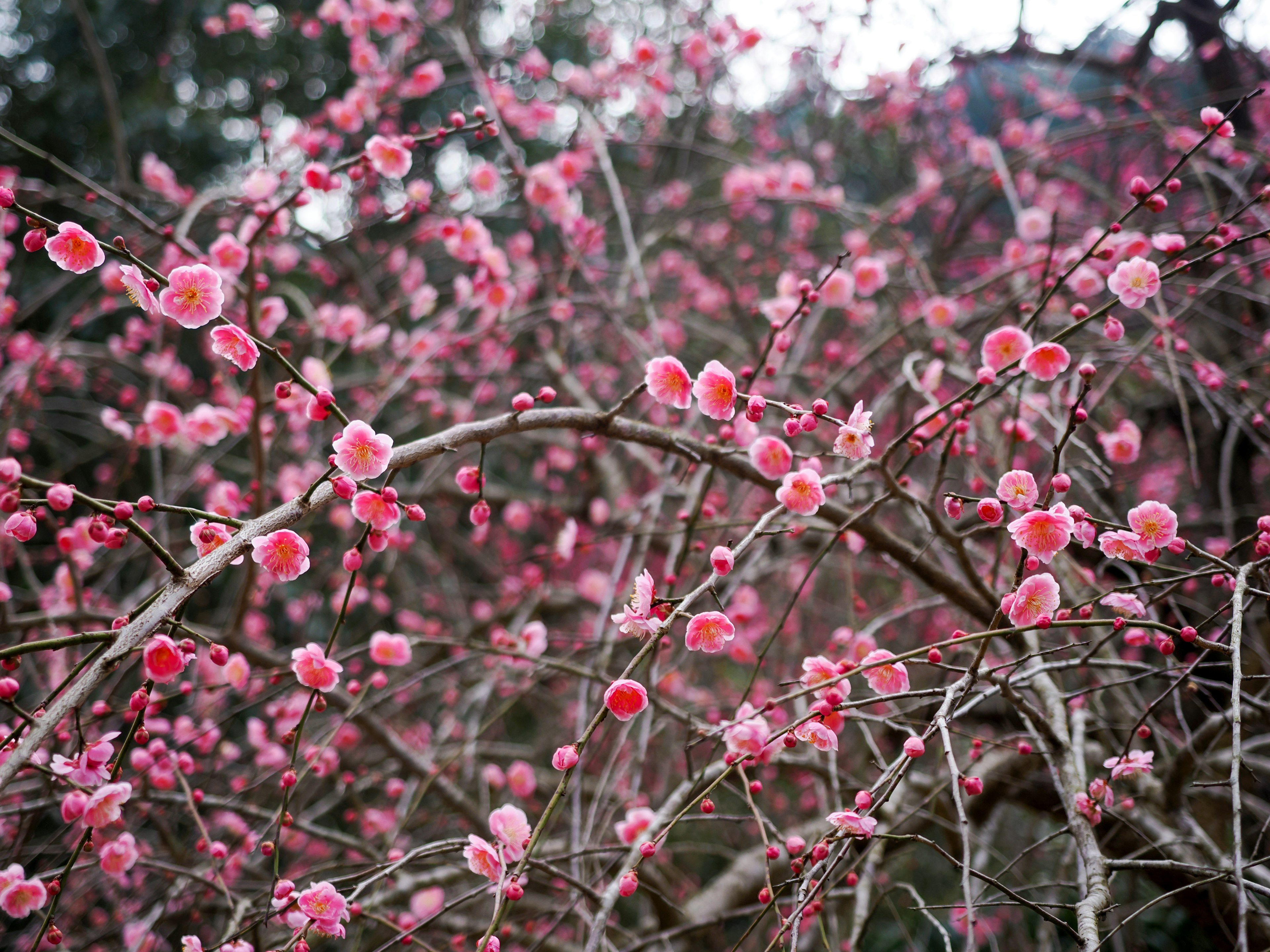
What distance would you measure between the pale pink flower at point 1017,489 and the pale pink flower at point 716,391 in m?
0.34

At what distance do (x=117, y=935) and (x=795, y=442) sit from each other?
7.50 ft

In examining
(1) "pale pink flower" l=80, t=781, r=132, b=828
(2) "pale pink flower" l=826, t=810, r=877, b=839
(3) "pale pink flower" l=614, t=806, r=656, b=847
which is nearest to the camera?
(2) "pale pink flower" l=826, t=810, r=877, b=839

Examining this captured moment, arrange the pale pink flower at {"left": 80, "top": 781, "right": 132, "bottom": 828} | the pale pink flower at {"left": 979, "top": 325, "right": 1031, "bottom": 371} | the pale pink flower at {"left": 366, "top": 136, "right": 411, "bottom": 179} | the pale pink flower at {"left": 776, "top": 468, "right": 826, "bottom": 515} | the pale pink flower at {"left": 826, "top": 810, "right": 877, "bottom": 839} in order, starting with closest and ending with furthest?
1. the pale pink flower at {"left": 826, "top": 810, "right": 877, "bottom": 839}
2. the pale pink flower at {"left": 80, "top": 781, "right": 132, "bottom": 828}
3. the pale pink flower at {"left": 776, "top": 468, "right": 826, "bottom": 515}
4. the pale pink flower at {"left": 979, "top": 325, "right": 1031, "bottom": 371}
5. the pale pink flower at {"left": 366, "top": 136, "right": 411, "bottom": 179}

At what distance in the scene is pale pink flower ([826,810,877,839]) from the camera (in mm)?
806

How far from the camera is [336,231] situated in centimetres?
301

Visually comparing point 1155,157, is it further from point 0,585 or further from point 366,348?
point 0,585

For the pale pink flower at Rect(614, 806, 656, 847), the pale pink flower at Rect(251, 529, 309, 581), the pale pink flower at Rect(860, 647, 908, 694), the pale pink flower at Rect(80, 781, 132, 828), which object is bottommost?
the pale pink flower at Rect(614, 806, 656, 847)

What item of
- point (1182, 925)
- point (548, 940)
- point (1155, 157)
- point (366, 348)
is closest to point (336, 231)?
point (366, 348)

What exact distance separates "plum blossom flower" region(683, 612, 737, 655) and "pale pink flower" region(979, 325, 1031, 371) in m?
0.65

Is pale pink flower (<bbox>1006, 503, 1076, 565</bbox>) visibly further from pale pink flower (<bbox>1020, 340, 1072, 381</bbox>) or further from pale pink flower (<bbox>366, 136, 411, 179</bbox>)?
pale pink flower (<bbox>366, 136, 411, 179</bbox>)

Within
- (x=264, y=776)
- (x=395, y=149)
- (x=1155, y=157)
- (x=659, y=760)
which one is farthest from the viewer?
(x=1155, y=157)

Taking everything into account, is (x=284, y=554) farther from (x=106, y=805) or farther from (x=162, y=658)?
(x=106, y=805)

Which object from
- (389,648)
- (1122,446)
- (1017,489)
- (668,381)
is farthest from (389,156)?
(1122,446)

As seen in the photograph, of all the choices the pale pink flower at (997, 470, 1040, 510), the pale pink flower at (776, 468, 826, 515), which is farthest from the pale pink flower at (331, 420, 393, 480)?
the pale pink flower at (997, 470, 1040, 510)
